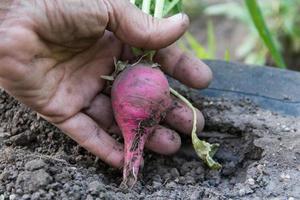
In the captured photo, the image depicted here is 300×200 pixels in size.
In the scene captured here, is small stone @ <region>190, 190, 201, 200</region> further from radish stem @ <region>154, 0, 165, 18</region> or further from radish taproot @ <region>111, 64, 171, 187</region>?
radish stem @ <region>154, 0, 165, 18</region>

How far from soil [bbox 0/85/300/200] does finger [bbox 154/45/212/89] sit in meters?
0.09

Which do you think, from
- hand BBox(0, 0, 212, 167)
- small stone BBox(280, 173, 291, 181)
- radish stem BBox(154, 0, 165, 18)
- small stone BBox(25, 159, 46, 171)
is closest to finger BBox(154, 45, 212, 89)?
hand BBox(0, 0, 212, 167)

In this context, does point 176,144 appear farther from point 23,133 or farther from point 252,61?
point 252,61

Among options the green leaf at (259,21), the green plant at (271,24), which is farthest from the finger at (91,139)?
the green plant at (271,24)

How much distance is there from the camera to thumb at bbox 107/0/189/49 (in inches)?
52.7

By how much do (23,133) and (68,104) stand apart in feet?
0.49

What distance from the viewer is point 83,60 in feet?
4.77

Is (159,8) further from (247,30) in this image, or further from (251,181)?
(247,30)

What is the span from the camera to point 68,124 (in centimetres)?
137

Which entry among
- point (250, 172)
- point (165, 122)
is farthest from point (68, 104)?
point (250, 172)

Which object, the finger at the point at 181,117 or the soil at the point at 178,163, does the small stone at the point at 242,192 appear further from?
the finger at the point at 181,117

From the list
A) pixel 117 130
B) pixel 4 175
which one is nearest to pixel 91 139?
pixel 117 130

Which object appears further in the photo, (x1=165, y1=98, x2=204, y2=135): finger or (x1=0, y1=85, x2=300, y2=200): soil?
(x1=165, y1=98, x2=204, y2=135): finger

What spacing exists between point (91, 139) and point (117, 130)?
0.12m
